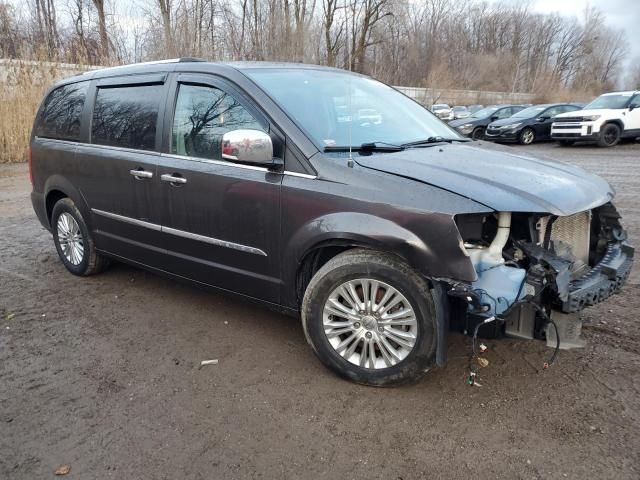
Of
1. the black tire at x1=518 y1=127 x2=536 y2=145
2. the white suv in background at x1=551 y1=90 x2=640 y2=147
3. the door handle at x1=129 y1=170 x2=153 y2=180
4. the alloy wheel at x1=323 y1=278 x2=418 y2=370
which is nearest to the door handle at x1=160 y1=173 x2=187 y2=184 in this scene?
the door handle at x1=129 y1=170 x2=153 y2=180

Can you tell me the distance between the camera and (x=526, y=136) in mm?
18266

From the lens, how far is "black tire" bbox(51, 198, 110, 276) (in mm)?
4676

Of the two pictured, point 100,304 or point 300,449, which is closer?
point 300,449

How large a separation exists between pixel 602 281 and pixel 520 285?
65 cm

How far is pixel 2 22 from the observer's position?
62.8ft

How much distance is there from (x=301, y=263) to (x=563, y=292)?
4.86 feet

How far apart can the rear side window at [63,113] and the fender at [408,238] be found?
2841 millimetres

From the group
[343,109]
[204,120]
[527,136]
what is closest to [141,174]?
[204,120]

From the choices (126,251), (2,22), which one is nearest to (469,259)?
(126,251)

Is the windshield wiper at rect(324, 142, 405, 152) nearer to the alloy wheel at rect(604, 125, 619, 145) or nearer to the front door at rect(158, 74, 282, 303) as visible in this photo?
the front door at rect(158, 74, 282, 303)

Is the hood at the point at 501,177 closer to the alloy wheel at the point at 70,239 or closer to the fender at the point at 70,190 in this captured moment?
the fender at the point at 70,190

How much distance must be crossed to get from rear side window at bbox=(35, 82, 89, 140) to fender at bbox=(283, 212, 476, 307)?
2841mm

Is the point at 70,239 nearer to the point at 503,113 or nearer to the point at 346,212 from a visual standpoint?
the point at 346,212

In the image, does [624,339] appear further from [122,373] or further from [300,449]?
[122,373]
